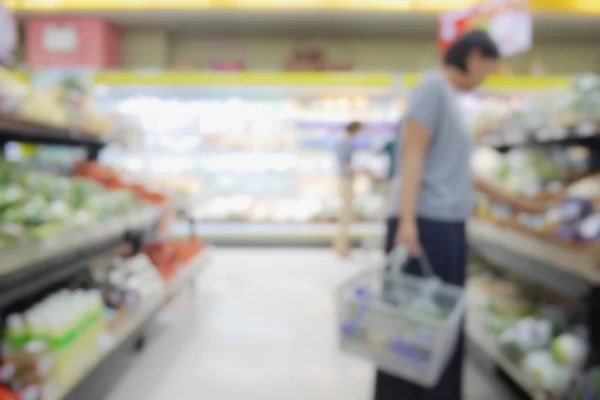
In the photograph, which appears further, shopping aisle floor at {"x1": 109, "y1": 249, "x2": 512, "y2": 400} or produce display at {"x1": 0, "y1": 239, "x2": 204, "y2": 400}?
shopping aisle floor at {"x1": 109, "y1": 249, "x2": 512, "y2": 400}

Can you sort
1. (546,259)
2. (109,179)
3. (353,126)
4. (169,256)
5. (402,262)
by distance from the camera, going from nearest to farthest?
(402,262) < (546,259) < (109,179) < (169,256) < (353,126)

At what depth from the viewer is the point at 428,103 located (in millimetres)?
2178

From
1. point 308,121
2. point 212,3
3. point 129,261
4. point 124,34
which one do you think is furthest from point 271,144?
point 129,261

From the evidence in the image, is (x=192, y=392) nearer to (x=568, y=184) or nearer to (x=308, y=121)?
(x=568, y=184)

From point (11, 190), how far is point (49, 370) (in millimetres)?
781

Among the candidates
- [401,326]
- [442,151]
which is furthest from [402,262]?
[442,151]

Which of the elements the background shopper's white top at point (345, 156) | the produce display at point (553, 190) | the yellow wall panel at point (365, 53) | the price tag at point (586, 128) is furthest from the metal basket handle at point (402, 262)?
the yellow wall panel at point (365, 53)

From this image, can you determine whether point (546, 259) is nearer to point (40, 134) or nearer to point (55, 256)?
point (55, 256)

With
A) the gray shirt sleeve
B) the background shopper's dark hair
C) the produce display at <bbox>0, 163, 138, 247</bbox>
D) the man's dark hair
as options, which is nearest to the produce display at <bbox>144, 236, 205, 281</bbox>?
the produce display at <bbox>0, 163, 138, 247</bbox>

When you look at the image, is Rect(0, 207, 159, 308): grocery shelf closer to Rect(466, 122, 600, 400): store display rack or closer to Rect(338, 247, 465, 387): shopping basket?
Rect(338, 247, 465, 387): shopping basket

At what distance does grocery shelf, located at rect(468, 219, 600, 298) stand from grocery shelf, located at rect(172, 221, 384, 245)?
3.74m

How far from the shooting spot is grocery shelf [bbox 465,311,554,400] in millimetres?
2423

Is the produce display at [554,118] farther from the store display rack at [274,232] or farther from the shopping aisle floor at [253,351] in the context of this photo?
the store display rack at [274,232]

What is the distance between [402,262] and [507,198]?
881mm
